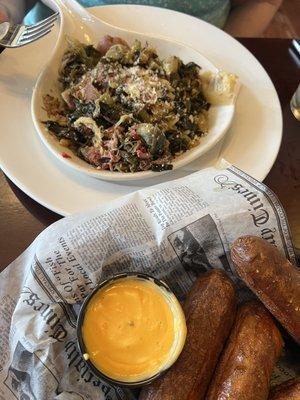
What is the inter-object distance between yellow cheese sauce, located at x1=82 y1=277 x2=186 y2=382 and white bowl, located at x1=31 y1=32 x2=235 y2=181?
11.6 inches

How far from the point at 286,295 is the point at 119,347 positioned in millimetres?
284

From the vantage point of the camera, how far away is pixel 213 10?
1.59 metres

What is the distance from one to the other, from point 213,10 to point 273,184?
71 centimetres

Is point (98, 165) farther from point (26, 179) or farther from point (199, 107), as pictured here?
point (199, 107)

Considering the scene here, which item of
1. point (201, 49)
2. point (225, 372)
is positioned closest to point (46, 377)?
point (225, 372)

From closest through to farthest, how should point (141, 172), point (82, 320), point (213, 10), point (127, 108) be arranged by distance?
point (82, 320) → point (141, 172) → point (127, 108) → point (213, 10)

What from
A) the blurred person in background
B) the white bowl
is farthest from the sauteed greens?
the blurred person in background

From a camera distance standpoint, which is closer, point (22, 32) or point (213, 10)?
point (22, 32)

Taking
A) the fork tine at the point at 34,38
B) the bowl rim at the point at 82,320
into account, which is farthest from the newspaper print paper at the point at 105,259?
the fork tine at the point at 34,38

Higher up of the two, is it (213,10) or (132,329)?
(213,10)

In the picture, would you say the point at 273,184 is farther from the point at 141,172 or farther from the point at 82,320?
the point at 82,320

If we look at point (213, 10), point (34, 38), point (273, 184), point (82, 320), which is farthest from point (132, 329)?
point (213, 10)

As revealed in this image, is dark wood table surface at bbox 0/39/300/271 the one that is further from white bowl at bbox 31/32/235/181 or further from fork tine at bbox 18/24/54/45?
fork tine at bbox 18/24/54/45

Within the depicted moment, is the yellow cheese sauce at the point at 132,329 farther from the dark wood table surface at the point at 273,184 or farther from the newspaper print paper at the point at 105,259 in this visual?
the dark wood table surface at the point at 273,184
